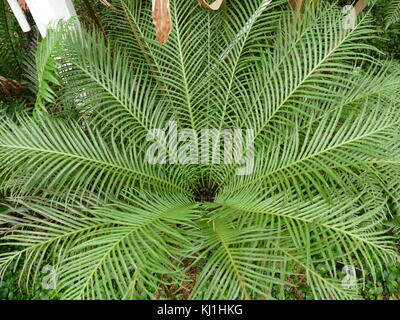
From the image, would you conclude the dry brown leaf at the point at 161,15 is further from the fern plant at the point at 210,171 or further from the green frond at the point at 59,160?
the green frond at the point at 59,160

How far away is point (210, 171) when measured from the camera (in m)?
1.77

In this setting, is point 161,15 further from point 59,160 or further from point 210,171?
point 210,171

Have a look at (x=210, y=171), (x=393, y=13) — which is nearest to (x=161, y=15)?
(x=210, y=171)

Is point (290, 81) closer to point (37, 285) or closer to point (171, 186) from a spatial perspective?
point (171, 186)

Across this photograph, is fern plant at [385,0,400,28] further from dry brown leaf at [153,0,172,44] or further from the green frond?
the green frond

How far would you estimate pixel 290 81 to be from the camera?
1.54 m

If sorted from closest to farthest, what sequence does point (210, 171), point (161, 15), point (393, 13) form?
point (161, 15)
point (210, 171)
point (393, 13)

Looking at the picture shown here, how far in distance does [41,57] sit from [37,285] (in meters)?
Result: 1.08

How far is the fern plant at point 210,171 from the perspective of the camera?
46.4 inches

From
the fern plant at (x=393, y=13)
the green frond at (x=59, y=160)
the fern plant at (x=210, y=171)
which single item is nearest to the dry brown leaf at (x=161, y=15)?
the fern plant at (x=210, y=171)

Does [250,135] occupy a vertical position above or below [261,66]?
below

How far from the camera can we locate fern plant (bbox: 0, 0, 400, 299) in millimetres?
1179

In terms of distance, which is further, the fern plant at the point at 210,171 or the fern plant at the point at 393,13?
the fern plant at the point at 393,13

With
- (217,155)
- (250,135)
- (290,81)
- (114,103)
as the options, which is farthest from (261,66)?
(114,103)
